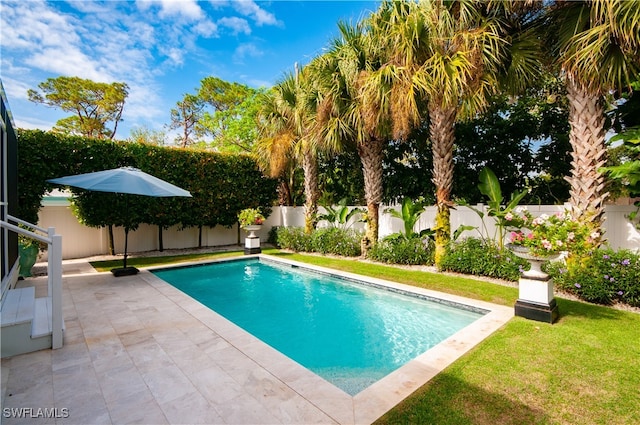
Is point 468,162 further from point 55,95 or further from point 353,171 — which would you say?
point 55,95

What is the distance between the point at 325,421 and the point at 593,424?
234 centimetres

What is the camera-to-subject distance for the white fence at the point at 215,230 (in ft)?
22.6

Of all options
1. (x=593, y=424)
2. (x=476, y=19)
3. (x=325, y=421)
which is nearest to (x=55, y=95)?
(x=476, y=19)

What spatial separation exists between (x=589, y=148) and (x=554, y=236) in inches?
106

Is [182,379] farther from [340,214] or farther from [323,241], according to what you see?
[340,214]

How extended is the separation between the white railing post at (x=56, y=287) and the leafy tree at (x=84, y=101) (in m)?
25.1

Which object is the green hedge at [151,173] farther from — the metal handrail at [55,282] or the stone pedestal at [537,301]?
the stone pedestal at [537,301]

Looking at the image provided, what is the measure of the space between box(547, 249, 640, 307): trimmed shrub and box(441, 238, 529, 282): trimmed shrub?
3.96ft

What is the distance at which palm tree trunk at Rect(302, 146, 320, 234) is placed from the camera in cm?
1329

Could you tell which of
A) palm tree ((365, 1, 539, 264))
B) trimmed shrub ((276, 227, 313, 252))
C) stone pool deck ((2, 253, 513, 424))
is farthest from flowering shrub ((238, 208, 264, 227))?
stone pool deck ((2, 253, 513, 424))

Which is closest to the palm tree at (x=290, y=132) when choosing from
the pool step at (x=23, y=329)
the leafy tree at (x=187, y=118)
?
the pool step at (x=23, y=329)

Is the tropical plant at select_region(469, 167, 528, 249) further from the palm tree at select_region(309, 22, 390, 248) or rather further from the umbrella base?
the umbrella base

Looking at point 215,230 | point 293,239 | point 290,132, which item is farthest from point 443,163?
point 215,230

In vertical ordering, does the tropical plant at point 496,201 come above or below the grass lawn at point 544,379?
above
